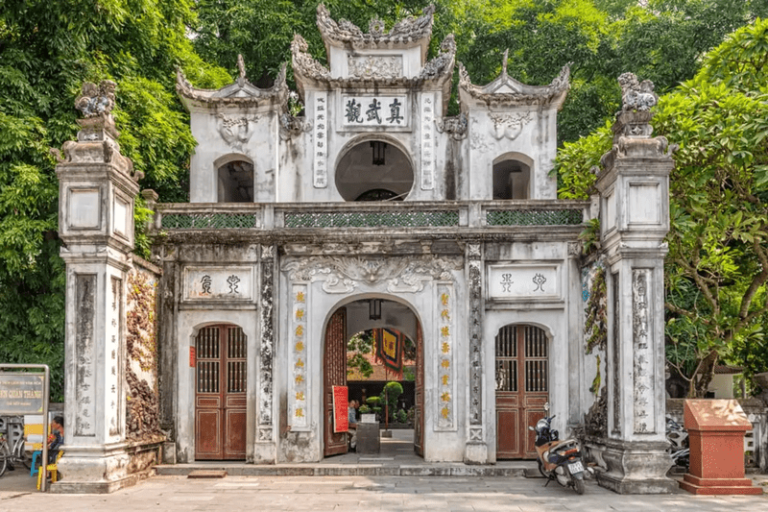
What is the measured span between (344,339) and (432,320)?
2050 mm

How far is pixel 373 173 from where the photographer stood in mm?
19469

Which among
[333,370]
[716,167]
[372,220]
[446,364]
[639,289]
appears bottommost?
[333,370]

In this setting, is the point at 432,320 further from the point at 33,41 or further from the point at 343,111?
the point at 33,41

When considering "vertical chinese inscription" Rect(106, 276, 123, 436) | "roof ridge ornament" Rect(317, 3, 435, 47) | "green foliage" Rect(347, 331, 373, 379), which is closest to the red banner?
"vertical chinese inscription" Rect(106, 276, 123, 436)

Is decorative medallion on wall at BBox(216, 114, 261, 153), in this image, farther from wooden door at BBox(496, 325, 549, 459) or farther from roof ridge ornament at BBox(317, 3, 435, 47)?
wooden door at BBox(496, 325, 549, 459)

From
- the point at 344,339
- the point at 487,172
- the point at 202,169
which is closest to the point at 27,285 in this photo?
the point at 202,169

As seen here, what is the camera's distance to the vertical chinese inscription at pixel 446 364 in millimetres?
14438

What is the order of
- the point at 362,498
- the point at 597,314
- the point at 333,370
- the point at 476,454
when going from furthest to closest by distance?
the point at 333,370 < the point at 476,454 < the point at 597,314 < the point at 362,498

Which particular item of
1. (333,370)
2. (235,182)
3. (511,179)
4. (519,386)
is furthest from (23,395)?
(511,179)

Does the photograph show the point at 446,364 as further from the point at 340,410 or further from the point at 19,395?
the point at 19,395

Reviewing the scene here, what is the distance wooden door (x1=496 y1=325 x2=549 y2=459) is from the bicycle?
25.7ft

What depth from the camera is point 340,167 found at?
1897 centimetres

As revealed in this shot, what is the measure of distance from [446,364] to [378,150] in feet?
17.1

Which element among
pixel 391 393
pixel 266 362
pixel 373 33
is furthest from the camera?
pixel 391 393
